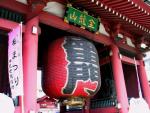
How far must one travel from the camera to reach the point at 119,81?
18.2 ft

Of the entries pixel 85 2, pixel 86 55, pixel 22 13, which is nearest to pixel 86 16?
pixel 85 2

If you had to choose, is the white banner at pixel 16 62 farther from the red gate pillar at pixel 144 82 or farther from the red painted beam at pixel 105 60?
the red gate pillar at pixel 144 82

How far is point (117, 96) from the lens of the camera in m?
5.46

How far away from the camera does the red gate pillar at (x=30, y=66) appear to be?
148 inches

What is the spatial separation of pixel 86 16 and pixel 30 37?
1496mm

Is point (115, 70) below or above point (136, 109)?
above

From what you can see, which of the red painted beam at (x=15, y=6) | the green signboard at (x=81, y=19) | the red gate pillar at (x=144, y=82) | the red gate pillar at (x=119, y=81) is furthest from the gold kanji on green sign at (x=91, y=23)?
the red gate pillar at (x=144, y=82)

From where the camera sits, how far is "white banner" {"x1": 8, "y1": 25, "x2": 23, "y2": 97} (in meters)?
3.44

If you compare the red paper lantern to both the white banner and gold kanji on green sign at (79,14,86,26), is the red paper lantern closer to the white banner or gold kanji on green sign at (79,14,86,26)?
gold kanji on green sign at (79,14,86,26)

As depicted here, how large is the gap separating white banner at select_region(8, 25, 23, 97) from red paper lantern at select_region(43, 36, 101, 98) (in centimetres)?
108

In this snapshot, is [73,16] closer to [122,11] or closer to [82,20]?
[82,20]

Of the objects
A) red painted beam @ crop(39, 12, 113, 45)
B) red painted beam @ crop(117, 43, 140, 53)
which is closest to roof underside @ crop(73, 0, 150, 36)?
red painted beam @ crop(39, 12, 113, 45)

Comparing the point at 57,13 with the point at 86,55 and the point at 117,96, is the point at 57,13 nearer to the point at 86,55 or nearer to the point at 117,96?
the point at 86,55

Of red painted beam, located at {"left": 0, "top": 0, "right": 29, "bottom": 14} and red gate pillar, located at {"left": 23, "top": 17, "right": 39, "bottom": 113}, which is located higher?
red painted beam, located at {"left": 0, "top": 0, "right": 29, "bottom": 14}
